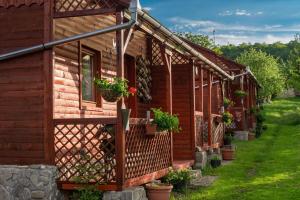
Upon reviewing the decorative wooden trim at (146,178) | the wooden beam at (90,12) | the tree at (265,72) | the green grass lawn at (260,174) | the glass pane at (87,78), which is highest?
the tree at (265,72)

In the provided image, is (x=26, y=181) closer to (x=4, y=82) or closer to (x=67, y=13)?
(x=4, y=82)

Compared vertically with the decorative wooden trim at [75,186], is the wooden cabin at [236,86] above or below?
above

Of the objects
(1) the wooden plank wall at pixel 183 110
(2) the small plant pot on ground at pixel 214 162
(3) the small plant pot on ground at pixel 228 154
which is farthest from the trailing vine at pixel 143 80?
(3) the small plant pot on ground at pixel 228 154

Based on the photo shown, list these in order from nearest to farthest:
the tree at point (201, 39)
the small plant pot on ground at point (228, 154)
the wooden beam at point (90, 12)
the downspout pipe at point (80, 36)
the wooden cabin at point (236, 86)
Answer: the downspout pipe at point (80, 36)
the wooden beam at point (90, 12)
the small plant pot on ground at point (228, 154)
the wooden cabin at point (236, 86)
the tree at point (201, 39)

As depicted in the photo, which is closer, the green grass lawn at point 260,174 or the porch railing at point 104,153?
the porch railing at point 104,153

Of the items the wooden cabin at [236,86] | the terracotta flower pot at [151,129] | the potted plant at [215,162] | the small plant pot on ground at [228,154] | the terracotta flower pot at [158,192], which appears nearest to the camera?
the terracotta flower pot at [158,192]

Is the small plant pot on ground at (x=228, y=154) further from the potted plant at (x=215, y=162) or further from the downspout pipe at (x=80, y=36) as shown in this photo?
the downspout pipe at (x=80, y=36)

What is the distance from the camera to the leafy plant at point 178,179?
11.3m

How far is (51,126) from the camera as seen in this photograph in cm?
879

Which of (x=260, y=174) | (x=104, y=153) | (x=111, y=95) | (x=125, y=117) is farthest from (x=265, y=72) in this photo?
(x=111, y=95)

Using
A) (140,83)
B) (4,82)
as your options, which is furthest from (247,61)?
(4,82)

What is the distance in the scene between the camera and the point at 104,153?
28.7 feet

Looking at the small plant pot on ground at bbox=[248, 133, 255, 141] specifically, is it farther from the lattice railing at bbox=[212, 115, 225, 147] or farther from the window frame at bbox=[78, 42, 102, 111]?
the window frame at bbox=[78, 42, 102, 111]

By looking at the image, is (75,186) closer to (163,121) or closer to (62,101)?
(62,101)
